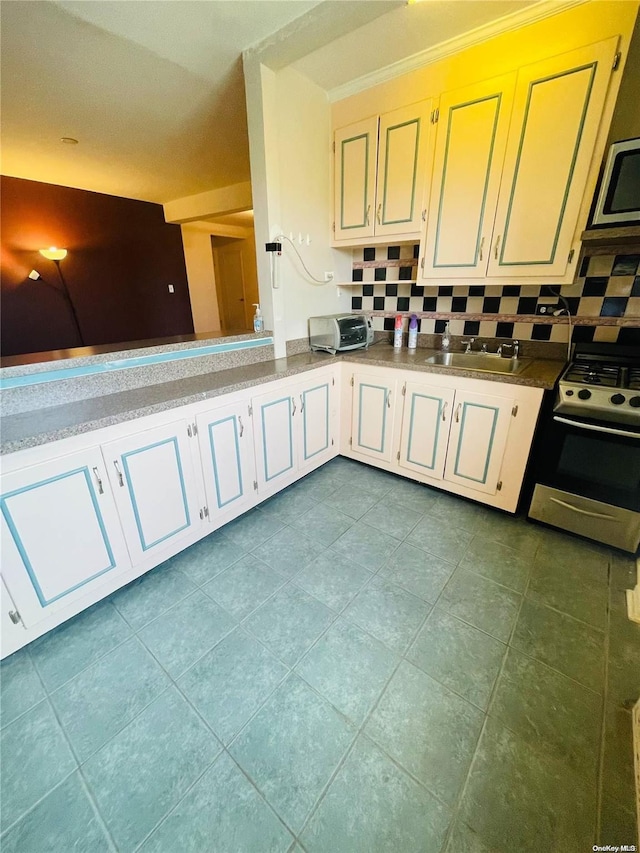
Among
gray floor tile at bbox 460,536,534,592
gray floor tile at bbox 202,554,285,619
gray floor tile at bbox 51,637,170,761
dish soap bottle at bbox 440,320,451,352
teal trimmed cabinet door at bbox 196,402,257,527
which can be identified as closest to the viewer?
gray floor tile at bbox 51,637,170,761

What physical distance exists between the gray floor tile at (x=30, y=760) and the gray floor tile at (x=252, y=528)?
36.2 inches

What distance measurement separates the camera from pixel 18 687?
1190mm

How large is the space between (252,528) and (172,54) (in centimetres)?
256

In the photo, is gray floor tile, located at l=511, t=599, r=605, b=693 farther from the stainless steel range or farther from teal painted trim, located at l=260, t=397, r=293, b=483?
teal painted trim, located at l=260, t=397, r=293, b=483

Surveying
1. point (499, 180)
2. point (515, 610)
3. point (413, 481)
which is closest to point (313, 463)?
point (413, 481)

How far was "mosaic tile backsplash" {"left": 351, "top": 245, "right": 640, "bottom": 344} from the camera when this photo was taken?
1.84 metres

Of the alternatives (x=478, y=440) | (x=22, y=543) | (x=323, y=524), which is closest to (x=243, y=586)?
(x=323, y=524)

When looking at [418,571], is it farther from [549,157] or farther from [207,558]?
[549,157]

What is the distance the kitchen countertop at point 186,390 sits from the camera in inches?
47.8

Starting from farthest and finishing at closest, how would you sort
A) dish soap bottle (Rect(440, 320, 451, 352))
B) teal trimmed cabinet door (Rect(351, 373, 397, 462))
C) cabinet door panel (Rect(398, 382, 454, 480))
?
dish soap bottle (Rect(440, 320, 451, 352)) < teal trimmed cabinet door (Rect(351, 373, 397, 462)) < cabinet door panel (Rect(398, 382, 454, 480))

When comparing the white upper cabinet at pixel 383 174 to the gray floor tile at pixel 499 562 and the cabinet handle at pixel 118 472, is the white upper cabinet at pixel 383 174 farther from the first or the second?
the cabinet handle at pixel 118 472

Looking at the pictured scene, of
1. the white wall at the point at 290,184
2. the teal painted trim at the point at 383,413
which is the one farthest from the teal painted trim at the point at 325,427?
the white wall at the point at 290,184

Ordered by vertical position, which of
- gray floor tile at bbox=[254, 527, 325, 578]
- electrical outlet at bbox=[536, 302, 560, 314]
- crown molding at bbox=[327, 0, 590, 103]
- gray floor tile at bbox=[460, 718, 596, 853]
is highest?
crown molding at bbox=[327, 0, 590, 103]

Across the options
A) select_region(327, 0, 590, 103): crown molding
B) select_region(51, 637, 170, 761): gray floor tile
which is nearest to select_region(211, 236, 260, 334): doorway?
select_region(327, 0, 590, 103): crown molding
